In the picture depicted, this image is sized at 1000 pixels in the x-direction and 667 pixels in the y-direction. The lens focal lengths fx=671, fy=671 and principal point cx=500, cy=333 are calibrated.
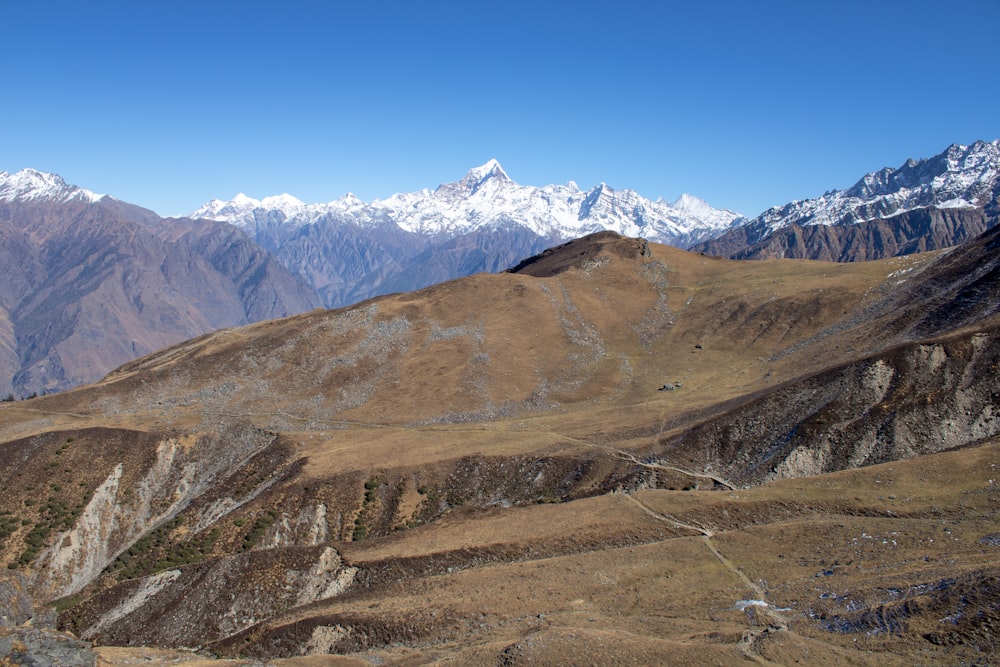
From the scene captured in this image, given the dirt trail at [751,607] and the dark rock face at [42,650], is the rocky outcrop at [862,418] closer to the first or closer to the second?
the dirt trail at [751,607]

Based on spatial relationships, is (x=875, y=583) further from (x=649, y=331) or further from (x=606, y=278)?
(x=606, y=278)

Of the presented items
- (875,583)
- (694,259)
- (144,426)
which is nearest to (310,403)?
(144,426)

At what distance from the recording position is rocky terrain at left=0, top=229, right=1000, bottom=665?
36.9 metres

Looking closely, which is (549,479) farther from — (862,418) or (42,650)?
(42,650)

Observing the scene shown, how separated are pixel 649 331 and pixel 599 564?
78.7m

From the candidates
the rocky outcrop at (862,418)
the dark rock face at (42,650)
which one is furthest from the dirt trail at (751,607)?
the dark rock face at (42,650)

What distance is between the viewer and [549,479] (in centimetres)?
6806

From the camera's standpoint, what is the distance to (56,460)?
78375 mm

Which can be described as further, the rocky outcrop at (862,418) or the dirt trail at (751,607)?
the rocky outcrop at (862,418)

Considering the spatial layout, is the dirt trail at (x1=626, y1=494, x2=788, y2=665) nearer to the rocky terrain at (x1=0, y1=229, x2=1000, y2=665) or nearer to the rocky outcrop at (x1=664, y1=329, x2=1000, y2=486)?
the rocky terrain at (x1=0, y1=229, x2=1000, y2=665)

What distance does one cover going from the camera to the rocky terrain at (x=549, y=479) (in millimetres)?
36875

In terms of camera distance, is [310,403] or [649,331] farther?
[649,331]

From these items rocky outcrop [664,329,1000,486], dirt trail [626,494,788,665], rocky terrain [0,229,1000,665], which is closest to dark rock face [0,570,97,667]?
rocky terrain [0,229,1000,665]

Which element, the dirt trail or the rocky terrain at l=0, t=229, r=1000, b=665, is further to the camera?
the rocky terrain at l=0, t=229, r=1000, b=665
